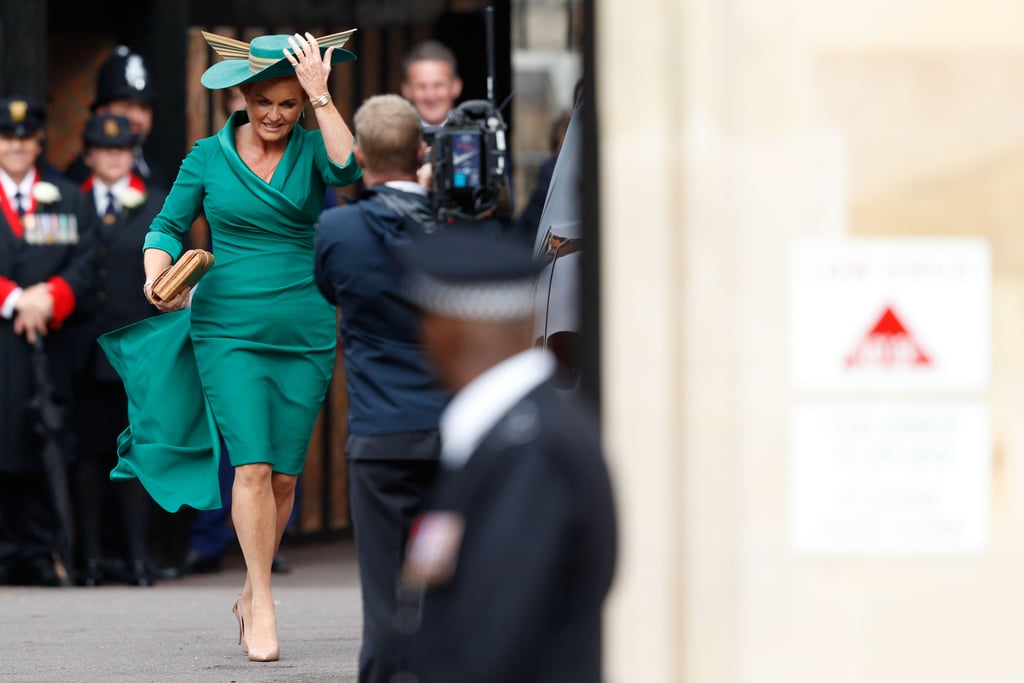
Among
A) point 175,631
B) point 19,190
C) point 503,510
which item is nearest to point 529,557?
point 503,510

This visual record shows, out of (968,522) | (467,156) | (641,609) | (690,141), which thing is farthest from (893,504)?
(467,156)

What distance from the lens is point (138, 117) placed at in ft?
30.3

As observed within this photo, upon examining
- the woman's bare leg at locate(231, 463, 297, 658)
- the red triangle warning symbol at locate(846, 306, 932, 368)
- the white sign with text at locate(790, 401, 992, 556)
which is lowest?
the woman's bare leg at locate(231, 463, 297, 658)

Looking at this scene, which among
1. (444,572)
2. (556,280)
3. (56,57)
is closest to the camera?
(444,572)

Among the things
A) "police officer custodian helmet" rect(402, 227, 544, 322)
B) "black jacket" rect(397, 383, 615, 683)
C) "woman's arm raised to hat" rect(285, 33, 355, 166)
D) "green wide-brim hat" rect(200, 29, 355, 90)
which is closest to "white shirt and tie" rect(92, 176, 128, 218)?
"green wide-brim hat" rect(200, 29, 355, 90)

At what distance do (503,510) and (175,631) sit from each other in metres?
4.89

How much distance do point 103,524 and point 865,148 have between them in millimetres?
→ 5878

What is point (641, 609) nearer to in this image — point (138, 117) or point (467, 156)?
point (467, 156)

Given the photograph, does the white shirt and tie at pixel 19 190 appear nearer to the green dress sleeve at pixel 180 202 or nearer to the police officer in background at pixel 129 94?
the police officer in background at pixel 129 94

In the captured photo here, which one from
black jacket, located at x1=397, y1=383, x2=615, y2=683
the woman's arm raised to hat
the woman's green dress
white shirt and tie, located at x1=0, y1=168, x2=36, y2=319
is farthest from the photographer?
white shirt and tie, located at x1=0, y1=168, x2=36, y2=319

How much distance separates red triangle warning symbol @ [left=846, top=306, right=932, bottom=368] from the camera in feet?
13.1

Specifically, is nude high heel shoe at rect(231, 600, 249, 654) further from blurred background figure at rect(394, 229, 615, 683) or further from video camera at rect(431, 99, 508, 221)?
blurred background figure at rect(394, 229, 615, 683)

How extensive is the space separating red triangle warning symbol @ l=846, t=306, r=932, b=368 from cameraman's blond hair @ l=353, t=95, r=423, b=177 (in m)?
1.56

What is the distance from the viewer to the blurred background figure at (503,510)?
259 centimetres
